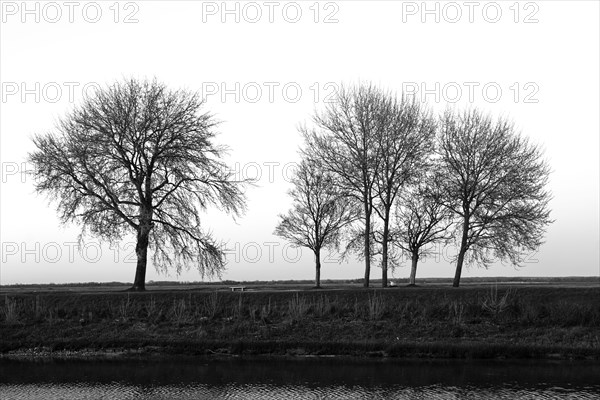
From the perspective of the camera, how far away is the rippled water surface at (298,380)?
872 inches

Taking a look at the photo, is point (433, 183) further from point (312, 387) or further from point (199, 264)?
point (312, 387)

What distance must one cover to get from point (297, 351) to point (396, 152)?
2069cm

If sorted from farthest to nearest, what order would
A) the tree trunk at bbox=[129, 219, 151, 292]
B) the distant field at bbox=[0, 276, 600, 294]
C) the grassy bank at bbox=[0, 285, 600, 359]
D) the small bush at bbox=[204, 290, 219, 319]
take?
the distant field at bbox=[0, 276, 600, 294] → the tree trunk at bbox=[129, 219, 151, 292] → the small bush at bbox=[204, 290, 219, 319] → the grassy bank at bbox=[0, 285, 600, 359]

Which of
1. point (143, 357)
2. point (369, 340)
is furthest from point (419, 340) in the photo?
point (143, 357)

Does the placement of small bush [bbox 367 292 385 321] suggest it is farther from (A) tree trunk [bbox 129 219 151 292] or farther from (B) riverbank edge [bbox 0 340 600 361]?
(A) tree trunk [bbox 129 219 151 292]

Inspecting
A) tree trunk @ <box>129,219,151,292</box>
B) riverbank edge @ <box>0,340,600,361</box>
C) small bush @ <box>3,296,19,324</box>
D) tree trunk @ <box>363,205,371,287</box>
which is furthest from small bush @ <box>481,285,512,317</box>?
small bush @ <box>3,296,19,324</box>

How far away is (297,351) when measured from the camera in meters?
31.1

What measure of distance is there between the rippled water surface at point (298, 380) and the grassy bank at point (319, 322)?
7.64 ft

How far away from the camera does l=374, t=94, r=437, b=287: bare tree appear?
4753 centimetres

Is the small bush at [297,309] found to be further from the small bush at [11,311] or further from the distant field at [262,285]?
the small bush at [11,311]

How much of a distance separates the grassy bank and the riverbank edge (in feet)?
0.16

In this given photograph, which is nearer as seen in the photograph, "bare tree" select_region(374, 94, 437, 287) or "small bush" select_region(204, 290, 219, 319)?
"small bush" select_region(204, 290, 219, 319)

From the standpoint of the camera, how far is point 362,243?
49875 mm

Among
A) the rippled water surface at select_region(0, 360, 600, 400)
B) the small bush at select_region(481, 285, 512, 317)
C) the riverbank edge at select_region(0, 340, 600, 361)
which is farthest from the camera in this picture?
the small bush at select_region(481, 285, 512, 317)
